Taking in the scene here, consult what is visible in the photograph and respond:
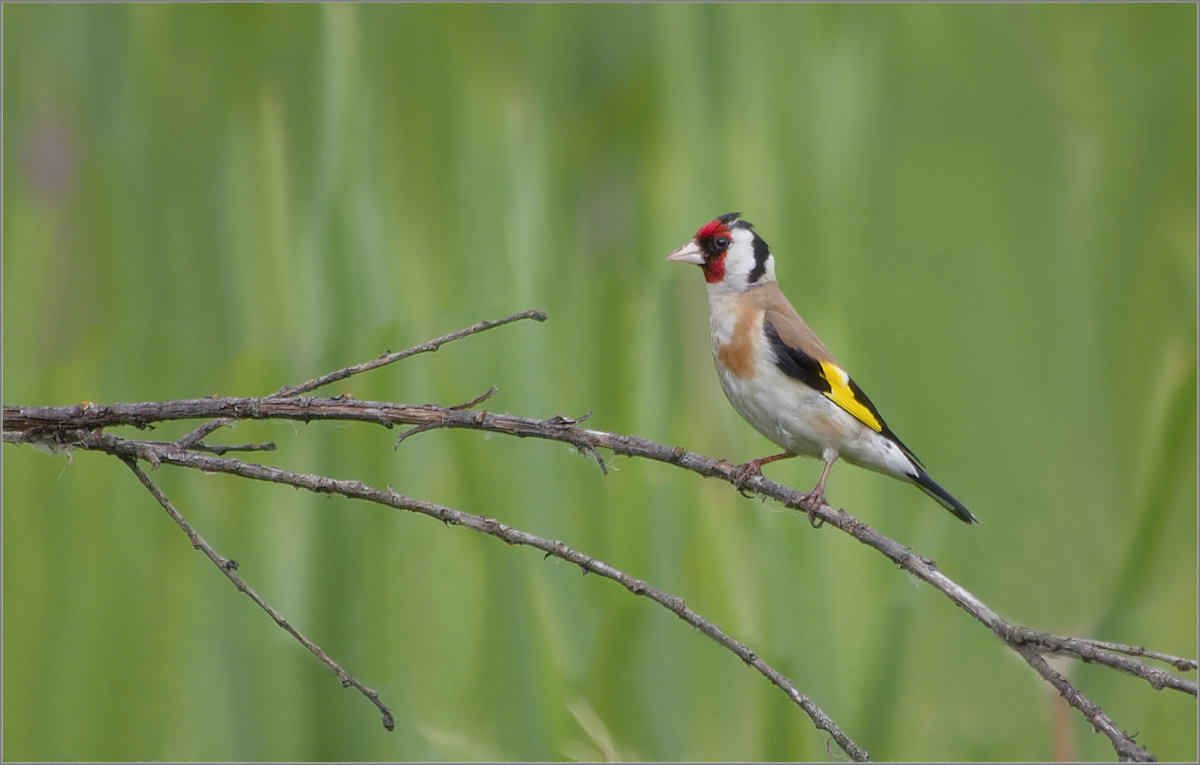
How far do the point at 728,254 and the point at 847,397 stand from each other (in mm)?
588

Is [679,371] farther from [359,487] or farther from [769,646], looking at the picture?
[359,487]

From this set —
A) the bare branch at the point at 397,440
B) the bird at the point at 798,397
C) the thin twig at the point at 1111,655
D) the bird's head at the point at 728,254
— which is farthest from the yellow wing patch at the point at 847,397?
the thin twig at the point at 1111,655

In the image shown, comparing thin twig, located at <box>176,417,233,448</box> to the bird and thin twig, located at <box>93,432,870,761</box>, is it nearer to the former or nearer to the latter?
thin twig, located at <box>93,432,870,761</box>

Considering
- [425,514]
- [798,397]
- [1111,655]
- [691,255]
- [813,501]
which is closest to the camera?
[1111,655]

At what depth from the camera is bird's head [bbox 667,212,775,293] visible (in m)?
2.94

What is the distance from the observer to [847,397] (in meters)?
2.62

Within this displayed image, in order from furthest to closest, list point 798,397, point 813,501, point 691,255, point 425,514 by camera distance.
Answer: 1. point 691,255
2. point 798,397
3. point 813,501
4. point 425,514

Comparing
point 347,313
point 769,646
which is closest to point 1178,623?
point 769,646

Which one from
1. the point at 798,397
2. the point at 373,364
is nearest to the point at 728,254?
the point at 798,397

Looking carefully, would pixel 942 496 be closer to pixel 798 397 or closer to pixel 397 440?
pixel 798 397

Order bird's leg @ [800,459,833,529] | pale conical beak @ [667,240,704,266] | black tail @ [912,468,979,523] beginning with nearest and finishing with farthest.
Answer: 1. bird's leg @ [800,459,833,529]
2. black tail @ [912,468,979,523]
3. pale conical beak @ [667,240,704,266]

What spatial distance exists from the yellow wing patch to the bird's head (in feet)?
1.34

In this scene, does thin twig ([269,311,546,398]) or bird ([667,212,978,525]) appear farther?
bird ([667,212,978,525])

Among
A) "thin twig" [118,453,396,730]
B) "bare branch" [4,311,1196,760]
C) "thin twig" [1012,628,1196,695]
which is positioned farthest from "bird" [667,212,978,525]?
"thin twig" [118,453,396,730]
